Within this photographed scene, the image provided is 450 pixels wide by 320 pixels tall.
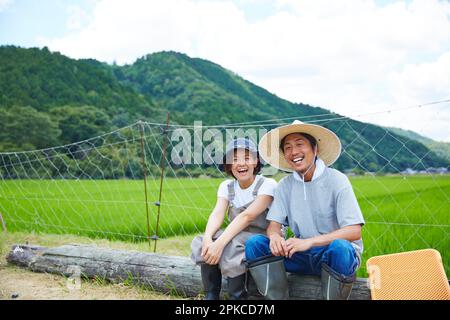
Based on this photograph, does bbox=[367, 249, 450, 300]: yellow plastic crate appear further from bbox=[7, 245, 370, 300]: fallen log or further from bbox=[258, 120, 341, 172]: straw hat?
bbox=[258, 120, 341, 172]: straw hat

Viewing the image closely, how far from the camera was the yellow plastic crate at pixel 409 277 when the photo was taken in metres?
2.11

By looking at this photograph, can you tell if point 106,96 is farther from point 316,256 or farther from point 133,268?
point 316,256

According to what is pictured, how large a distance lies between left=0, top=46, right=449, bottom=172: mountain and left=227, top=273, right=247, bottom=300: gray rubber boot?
21.5m

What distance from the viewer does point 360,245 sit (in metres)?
2.38

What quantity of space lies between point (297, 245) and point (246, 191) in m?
→ 0.56

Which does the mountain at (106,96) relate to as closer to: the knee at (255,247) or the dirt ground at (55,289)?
the dirt ground at (55,289)

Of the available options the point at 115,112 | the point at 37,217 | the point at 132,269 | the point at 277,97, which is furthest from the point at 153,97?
the point at 132,269

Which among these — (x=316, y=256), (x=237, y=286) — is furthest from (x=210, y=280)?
(x=316, y=256)

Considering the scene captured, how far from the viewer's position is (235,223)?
8.54 ft

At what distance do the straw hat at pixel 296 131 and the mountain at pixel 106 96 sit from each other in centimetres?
2126

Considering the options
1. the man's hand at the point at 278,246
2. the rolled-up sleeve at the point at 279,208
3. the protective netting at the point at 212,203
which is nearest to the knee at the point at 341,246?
the man's hand at the point at 278,246

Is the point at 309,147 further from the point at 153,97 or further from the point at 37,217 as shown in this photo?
the point at 153,97
